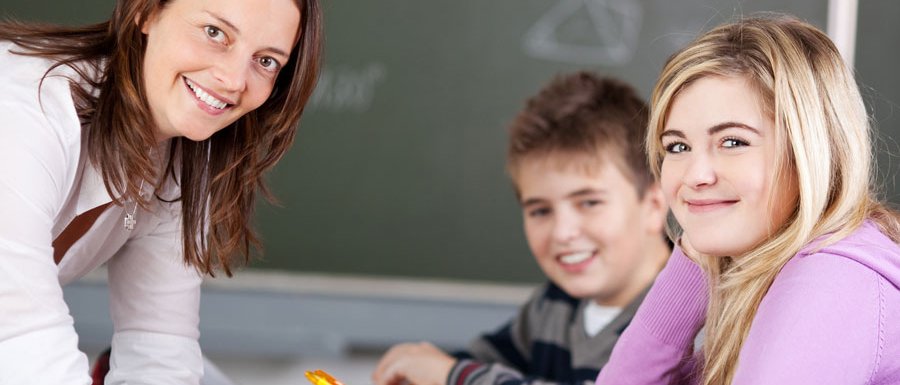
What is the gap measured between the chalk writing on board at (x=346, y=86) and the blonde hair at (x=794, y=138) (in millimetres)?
1687

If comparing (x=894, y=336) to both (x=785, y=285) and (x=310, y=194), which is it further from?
(x=310, y=194)

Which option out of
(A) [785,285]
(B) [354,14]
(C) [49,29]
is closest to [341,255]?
(B) [354,14]

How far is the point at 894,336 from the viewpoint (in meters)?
0.99

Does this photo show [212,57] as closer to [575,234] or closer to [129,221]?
[129,221]

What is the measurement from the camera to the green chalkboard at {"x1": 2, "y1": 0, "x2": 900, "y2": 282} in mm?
2773

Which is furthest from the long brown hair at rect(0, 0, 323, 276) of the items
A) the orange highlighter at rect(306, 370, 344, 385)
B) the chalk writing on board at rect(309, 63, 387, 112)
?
the chalk writing on board at rect(309, 63, 387, 112)

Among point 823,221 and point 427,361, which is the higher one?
point 823,221

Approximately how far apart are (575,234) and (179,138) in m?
0.71

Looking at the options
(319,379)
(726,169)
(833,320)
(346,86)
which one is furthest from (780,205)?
(346,86)

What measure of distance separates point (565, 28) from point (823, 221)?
5.86ft

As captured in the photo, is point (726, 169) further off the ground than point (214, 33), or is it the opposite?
point (214, 33)

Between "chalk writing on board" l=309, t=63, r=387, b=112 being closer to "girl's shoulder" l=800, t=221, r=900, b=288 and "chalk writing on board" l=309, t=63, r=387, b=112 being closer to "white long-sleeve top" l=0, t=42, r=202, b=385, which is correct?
"white long-sleeve top" l=0, t=42, r=202, b=385

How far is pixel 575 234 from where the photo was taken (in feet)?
5.86

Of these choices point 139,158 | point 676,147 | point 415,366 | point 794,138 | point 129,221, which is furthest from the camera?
point 415,366
